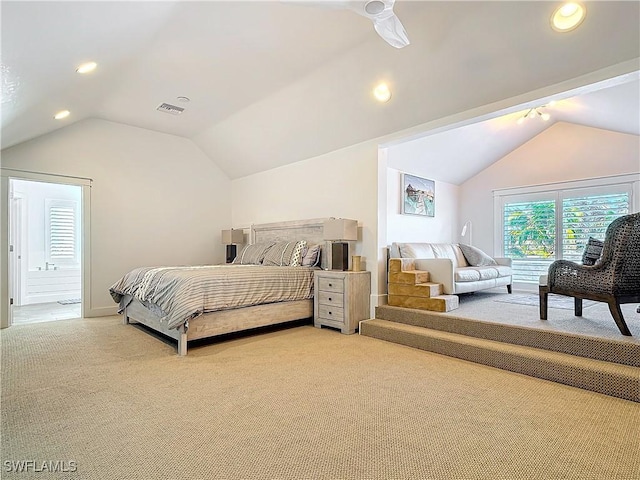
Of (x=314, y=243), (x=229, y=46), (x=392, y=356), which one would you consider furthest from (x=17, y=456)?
(x=314, y=243)

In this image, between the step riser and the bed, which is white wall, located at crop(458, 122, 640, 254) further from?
the bed

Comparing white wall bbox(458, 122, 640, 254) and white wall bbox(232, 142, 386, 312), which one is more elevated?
white wall bbox(458, 122, 640, 254)

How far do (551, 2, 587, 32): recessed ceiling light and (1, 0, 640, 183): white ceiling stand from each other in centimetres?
4

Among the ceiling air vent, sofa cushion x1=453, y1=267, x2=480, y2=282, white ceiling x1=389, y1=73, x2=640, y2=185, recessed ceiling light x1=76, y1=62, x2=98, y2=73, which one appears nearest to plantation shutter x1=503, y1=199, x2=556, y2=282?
white ceiling x1=389, y1=73, x2=640, y2=185

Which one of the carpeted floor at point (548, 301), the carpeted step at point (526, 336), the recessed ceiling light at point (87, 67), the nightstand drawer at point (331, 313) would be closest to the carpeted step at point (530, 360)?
the carpeted step at point (526, 336)

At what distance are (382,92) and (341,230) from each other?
1.60 meters

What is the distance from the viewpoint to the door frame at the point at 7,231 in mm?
4473

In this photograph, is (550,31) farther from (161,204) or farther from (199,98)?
(161,204)

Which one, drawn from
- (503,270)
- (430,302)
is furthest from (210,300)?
(503,270)

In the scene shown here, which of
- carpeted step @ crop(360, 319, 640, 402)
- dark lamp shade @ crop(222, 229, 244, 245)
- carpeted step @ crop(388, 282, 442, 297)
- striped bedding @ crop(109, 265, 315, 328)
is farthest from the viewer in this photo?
dark lamp shade @ crop(222, 229, 244, 245)

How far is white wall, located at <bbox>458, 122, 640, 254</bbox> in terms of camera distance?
536 centimetres

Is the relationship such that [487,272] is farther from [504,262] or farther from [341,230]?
[341,230]

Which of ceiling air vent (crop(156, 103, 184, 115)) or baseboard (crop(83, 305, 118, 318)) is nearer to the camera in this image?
ceiling air vent (crop(156, 103, 184, 115))

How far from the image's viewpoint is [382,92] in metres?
3.77
